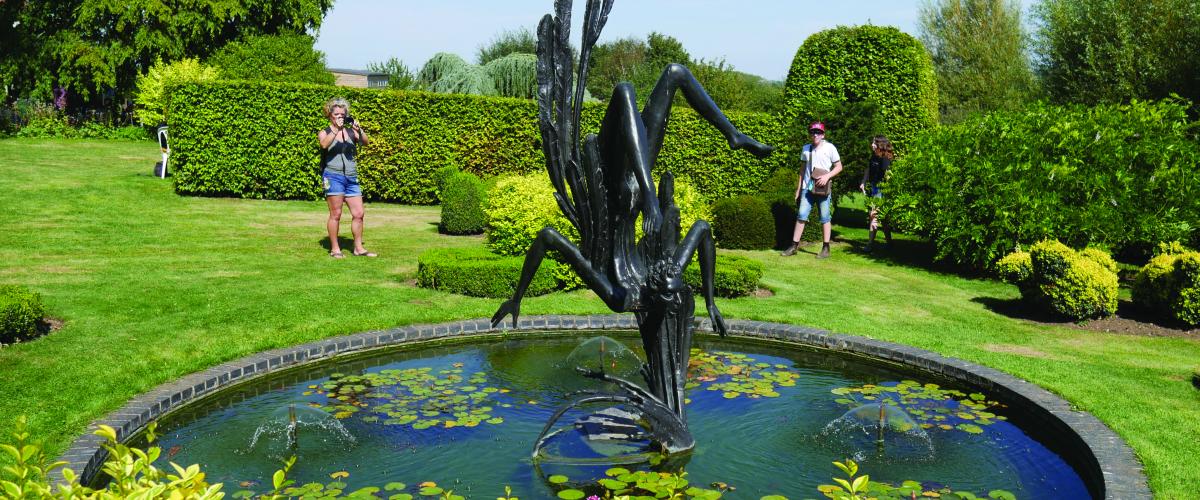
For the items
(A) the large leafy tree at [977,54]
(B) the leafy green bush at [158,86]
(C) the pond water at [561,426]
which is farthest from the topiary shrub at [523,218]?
(A) the large leafy tree at [977,54]

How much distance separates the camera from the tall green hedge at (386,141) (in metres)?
17.9

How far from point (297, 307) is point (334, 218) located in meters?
2.86

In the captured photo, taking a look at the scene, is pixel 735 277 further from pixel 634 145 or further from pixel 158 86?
pixel 158 86

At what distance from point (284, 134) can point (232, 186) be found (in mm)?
1467

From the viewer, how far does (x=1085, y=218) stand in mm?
12133

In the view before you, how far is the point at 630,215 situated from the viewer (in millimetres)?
5996

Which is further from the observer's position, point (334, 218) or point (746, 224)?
point (746, 224)

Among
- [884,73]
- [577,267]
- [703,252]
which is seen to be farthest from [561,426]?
[884,73]

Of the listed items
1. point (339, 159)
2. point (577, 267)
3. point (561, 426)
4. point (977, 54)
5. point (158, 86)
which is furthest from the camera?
point (977, 54)

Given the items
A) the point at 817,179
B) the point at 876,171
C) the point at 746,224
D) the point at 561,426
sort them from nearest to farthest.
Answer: the point at 561,426 < the point at 817,179 < the point at 746,224 < the point at 876,171

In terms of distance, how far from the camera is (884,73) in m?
17.8

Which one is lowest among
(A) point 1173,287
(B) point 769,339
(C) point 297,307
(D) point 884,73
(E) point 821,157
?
(C) point 297,307

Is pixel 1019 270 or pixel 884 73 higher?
pixel 884 73

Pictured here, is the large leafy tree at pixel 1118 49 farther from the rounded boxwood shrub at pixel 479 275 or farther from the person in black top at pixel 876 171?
the rounded boxwood shrub at pixel 479 275
